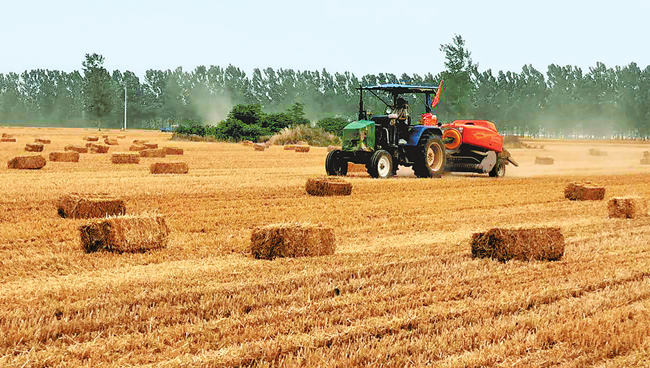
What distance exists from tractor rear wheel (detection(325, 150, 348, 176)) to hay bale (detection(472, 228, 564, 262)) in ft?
43.2

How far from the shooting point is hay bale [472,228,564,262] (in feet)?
31.9

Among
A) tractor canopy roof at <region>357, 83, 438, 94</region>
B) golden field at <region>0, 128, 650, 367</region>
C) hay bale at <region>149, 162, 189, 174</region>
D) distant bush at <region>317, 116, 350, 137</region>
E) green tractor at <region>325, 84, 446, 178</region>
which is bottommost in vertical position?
golden field at <region>0, 128, 650, 367</region>

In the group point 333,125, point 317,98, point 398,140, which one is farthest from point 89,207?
point 317,98

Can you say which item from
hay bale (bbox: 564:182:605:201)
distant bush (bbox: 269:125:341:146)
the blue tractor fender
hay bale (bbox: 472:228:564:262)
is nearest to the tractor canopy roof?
the blue tractor fender

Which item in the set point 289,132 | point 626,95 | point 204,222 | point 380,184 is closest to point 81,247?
point 204,222

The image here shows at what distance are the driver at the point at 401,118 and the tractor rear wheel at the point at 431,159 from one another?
21.7 inches

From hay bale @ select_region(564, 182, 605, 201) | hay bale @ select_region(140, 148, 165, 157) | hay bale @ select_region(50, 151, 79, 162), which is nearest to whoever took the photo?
hay bale @ select_region(564, 182, 605, 201)

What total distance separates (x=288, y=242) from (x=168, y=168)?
47.0 ft

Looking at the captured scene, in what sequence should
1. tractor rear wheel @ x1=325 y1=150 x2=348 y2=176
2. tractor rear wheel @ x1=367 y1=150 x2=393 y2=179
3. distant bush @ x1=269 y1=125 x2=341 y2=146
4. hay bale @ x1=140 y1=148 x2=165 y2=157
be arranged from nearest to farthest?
tractor rear wheel @ x1=367 y1=150 x2=393 y2=179, tractor rear wheel @ x1=325 y1=150 x2=348 y2=176, hay bale @ x1=140 y1=148 x2=165 y2=157, distant bush @ x1=269 y1=125 x2=341 y2=146

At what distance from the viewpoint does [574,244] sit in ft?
37.2

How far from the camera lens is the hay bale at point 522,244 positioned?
972 centimetres

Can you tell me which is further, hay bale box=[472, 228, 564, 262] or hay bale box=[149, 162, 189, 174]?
hay bale box=[149, 162, 189, 174]

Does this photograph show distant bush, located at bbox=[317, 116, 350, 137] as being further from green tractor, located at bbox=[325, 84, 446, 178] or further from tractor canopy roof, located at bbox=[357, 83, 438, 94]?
tractor canopy roof, located at bbox=[357, 83, 438, 94]

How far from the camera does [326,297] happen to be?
25.2 feet
